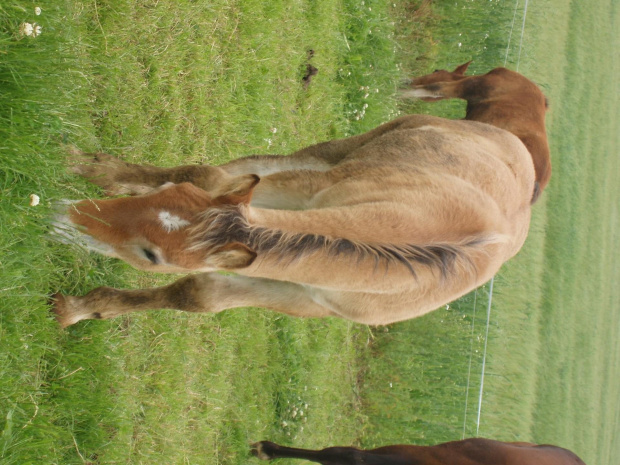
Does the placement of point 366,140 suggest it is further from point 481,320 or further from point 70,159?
point 481,320

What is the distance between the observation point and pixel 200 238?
2908 millimetres

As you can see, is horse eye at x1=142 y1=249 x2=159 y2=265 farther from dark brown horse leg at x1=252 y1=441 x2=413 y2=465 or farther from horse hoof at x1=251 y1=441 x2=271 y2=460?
horse hoof at x1=251 y1=441 x2=271 y2=460

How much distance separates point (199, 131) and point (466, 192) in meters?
2.48

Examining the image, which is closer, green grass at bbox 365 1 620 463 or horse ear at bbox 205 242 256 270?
horse ear at bbox 205 242 256 270

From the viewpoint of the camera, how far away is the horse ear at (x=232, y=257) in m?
2.88

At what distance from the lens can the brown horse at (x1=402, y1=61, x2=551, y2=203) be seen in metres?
6.64

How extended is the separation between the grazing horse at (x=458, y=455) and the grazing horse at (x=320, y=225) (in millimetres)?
1521

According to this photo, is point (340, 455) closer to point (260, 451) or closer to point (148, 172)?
point (260, 451)

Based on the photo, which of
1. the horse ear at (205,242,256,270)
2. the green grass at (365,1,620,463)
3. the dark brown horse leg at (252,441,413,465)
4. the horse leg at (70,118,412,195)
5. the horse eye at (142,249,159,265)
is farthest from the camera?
the green grass at (365,1,620,463)

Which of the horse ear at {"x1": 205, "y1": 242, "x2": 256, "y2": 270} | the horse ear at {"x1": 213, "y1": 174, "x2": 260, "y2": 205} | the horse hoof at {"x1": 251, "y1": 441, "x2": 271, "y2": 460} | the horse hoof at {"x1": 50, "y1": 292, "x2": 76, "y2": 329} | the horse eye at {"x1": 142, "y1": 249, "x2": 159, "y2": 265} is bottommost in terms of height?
the horse hoof at {"x1": 251, "y1": 441, "x2": 271, "y2": 460}

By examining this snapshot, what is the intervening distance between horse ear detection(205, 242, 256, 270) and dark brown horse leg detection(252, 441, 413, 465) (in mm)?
2752

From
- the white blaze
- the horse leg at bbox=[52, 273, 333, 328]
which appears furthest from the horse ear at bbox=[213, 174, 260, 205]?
the horse leg at bbox=[52, 273, 333, 328]

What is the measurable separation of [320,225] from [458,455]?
8.46ft

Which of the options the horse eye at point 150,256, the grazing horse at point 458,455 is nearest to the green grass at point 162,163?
the horse eye at point 150,256
